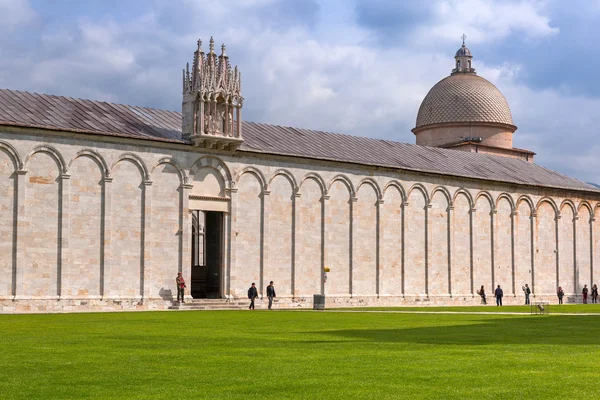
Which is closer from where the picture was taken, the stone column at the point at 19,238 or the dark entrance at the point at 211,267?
the stone column at the point at 19,238

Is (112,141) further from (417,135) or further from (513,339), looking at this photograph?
(417,135)

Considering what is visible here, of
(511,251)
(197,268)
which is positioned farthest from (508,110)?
(197,268)

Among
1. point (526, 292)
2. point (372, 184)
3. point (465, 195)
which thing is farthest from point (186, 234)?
point (526, 292)

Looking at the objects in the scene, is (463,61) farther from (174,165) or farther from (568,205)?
(174,165)

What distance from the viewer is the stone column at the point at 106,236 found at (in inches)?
1687

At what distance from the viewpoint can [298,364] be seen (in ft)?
48.5

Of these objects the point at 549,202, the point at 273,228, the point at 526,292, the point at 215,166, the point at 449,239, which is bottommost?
the point at 526,292

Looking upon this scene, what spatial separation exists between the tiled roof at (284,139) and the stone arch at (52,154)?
3.33 ft

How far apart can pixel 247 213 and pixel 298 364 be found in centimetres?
3396

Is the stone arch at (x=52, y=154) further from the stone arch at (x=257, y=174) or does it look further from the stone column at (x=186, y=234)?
the stone arch at (x=257, y=174)

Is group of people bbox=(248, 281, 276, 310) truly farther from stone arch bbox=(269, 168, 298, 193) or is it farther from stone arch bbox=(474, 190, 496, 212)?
stone arch bbox=(474, 190, 496, 212)

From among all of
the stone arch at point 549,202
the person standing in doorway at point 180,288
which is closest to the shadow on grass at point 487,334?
the person standing in doorway at point 180,288

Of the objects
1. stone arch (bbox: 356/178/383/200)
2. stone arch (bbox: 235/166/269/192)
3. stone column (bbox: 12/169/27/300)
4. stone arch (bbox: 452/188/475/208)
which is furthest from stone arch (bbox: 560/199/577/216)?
stone column (bbox: 12/169/27/300)

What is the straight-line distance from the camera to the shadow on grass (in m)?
20.1
